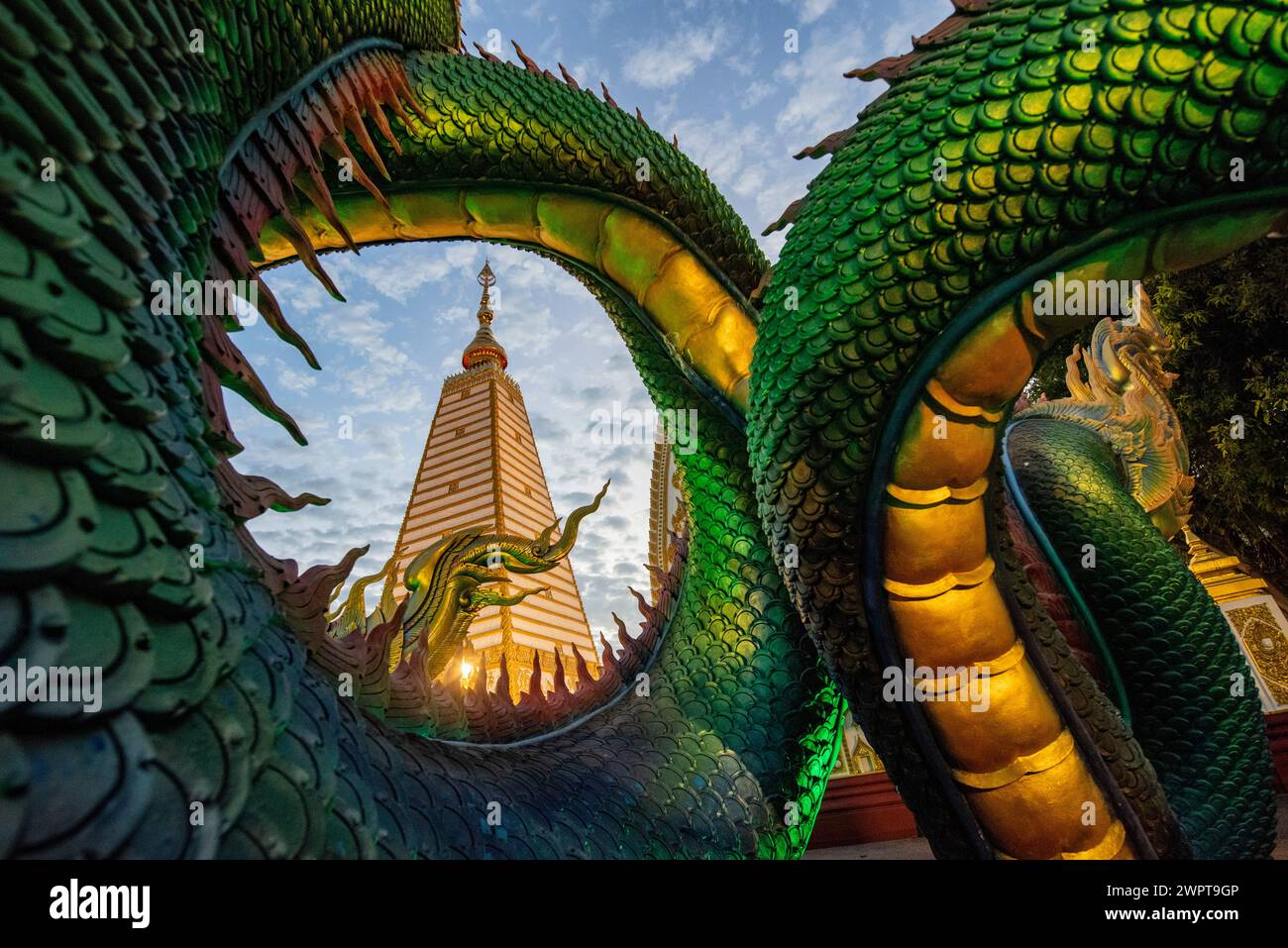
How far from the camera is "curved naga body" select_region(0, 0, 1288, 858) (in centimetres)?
32

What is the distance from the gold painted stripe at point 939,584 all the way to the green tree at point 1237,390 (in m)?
4.68

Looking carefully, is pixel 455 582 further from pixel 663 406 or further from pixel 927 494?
pixel 927 494

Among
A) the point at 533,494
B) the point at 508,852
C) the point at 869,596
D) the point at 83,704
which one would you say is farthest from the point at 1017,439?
the point at 533,494

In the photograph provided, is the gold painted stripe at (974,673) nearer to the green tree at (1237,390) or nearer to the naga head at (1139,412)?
the naga head at (1139,412)

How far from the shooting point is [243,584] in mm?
443

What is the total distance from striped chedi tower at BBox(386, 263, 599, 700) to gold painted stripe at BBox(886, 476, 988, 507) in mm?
7431

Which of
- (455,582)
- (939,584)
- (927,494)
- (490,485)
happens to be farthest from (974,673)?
(490,485)

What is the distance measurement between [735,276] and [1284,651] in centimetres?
572

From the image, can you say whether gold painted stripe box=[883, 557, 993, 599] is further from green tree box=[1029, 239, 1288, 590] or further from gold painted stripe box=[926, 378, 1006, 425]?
green tree box=[1029, 239, 1288, 590]

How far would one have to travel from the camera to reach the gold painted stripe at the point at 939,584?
799 millimetres

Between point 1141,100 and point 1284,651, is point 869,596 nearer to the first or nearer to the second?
point 1141,100

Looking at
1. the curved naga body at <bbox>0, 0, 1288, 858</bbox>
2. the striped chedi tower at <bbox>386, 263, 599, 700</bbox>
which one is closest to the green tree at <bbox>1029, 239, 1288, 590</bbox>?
the curved naga body at <bbox>0, 0, 1288, 858</bbox>

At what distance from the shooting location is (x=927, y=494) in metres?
0.78

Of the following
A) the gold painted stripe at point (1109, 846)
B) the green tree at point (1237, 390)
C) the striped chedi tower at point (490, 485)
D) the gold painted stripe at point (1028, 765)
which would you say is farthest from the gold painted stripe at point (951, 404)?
the striped chedi tower at point (490, 485)
